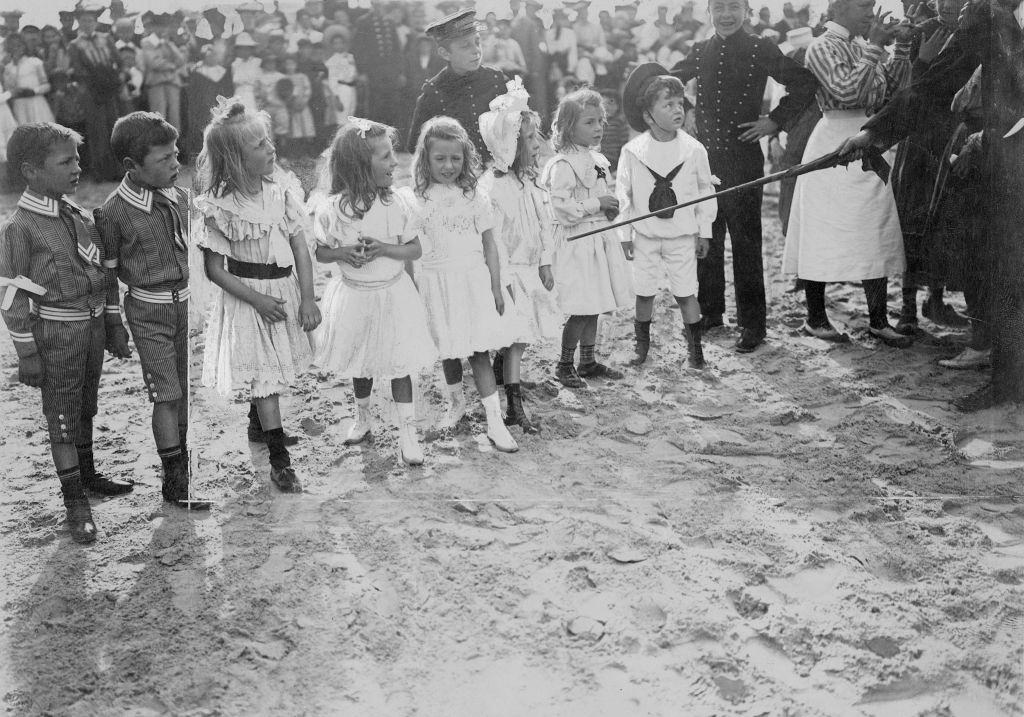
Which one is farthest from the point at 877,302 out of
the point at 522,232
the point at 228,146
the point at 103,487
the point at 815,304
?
the point at 103,487

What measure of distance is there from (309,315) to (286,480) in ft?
2.19

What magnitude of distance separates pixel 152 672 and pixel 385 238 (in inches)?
72.9

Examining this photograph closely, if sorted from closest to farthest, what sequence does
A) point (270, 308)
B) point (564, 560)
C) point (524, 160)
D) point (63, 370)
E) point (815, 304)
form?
point (564, 560) < point (63, 370) < point (270, 308) < point (524, 160) < point (815, 304)

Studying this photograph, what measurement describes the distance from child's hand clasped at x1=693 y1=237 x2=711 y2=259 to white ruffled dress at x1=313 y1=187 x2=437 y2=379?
67.7 inches

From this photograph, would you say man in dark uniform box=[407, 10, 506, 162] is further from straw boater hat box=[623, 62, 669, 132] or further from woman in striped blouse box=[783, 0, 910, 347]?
woman in striped blouse box=[783, 0, 910, 347]

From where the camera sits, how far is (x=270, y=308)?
3.55m

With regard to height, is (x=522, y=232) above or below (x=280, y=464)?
above

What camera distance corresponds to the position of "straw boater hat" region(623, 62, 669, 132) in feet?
14.0

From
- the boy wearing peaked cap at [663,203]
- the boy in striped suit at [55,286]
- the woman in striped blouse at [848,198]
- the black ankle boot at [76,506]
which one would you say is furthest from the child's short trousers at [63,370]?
the woman in striped blouse at [848,198]

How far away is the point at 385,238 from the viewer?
3.72 meters

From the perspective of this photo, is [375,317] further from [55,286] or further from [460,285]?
[55,286]

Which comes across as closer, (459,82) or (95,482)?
(95,482)

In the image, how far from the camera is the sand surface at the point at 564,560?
2562 mm

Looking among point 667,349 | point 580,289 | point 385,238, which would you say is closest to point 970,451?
point 667,349
